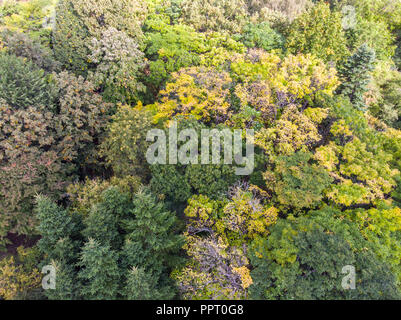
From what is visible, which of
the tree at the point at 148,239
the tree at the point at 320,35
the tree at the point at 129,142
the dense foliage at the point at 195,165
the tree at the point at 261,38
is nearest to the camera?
the dense foliage at the point at 195,165

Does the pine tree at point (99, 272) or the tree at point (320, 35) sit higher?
the tree at point (320, 35)

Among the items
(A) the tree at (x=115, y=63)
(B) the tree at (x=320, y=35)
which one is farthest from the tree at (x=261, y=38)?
(A) the tree at (x=115, y=63)

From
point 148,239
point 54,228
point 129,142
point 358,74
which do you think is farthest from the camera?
point 358,74

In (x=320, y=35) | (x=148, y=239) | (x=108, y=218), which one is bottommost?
(x=148, y=239)

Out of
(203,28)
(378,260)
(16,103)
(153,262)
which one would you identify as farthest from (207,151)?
(203,28)

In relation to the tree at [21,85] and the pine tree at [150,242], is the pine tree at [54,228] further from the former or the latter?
the tree at [21,85]

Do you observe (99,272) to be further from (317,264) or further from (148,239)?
(317,264)

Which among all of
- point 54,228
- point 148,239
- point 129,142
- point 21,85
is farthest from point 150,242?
point 21,85
